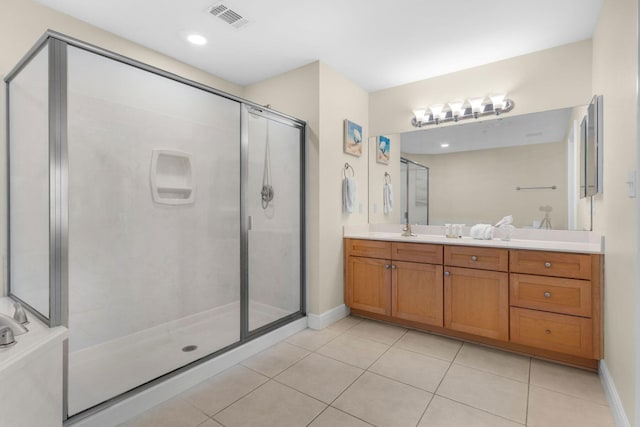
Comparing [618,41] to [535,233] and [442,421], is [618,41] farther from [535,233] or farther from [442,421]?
[442,421]

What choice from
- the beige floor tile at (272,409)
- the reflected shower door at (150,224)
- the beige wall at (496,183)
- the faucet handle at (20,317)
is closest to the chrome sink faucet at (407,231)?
the beige wall at (496,183)

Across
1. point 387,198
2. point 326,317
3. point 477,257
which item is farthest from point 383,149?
point 326,317

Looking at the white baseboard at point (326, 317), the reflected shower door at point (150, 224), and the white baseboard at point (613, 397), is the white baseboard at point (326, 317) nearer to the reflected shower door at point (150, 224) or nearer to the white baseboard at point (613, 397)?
the reflected shower door at point (150, 224)

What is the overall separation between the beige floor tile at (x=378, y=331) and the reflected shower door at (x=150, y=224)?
1142 mm

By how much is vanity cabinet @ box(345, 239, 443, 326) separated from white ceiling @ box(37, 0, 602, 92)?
176 centimetres

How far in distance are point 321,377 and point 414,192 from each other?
2.16 m

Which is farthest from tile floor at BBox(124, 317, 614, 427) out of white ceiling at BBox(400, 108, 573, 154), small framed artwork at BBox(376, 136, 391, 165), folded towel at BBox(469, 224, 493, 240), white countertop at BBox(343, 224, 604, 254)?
small framed artwork at BBox(376, 136, 391, 165)

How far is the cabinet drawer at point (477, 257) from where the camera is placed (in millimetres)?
2404

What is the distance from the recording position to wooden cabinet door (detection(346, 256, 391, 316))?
2963 mm

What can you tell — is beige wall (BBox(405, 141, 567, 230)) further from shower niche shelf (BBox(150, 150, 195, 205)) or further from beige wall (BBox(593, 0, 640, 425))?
shower niche shelf (BBox(150, 150, 195, 205))

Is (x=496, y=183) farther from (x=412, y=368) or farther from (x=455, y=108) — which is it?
(x=412, y=368)

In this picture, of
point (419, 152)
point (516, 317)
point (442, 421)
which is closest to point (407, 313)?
point (516, 317)

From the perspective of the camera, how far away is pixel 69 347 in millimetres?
1608

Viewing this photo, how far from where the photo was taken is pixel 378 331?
114 inches
